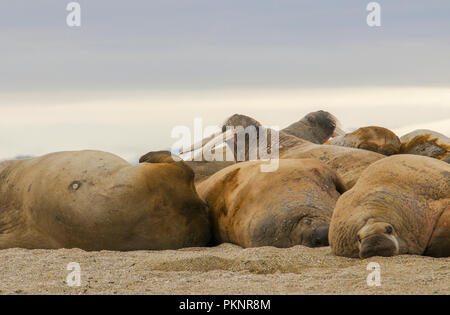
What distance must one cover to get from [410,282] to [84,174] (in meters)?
4.58

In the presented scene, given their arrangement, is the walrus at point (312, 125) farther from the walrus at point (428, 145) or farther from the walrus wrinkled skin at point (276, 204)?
the walrus wrinkled skin at point (276, 204)

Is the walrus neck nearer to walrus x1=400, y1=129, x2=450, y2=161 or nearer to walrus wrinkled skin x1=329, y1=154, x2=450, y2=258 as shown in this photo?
walrus x1=400, y1=129, x2=450, y2=161

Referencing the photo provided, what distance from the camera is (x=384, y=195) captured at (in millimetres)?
7238

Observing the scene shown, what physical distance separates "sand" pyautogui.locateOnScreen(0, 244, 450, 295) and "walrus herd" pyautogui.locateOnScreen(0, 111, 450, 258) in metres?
0.37

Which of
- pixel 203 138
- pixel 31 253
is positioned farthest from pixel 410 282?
pixel 203 138

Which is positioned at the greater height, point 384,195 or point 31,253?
point 384,195

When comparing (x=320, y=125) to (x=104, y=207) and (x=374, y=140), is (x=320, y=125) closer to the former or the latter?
(x=374, y=140)

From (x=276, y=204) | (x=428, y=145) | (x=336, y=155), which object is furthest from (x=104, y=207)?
(x=428, y=145)

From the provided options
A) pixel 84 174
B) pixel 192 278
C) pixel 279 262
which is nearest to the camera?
pixel 192 278

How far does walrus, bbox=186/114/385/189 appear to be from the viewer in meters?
10.5

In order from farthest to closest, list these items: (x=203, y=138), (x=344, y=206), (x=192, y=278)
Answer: (x=203, y=138), (x=344, y=206), (x=192, y=278)

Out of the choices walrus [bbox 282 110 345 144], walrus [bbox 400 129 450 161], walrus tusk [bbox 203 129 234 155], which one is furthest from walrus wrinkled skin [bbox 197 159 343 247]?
walrus [bbox 282 110 345 144]

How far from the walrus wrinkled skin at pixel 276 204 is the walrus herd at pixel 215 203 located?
0.5 inches
